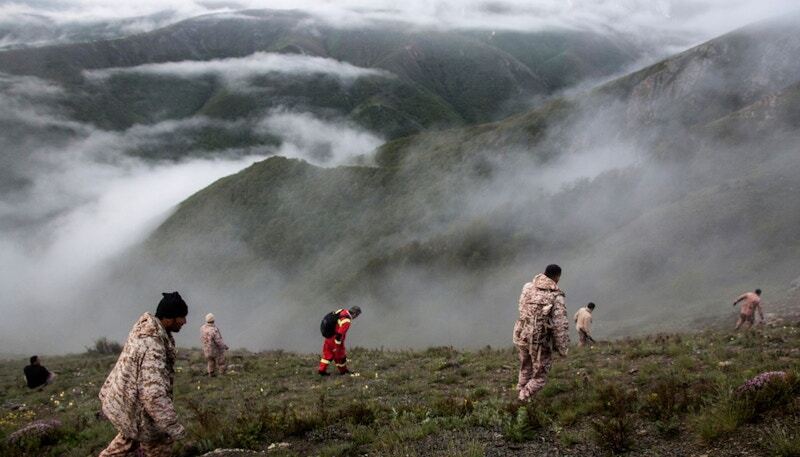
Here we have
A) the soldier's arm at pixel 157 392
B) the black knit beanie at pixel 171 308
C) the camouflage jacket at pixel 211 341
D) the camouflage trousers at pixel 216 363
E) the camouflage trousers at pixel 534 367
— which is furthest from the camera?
the camouflage trousers at pixel 216 363

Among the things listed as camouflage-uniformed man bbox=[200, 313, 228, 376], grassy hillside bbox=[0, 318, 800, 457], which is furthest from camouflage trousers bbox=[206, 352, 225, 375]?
grassy hillside bbox=[0, 318, 800, 457]

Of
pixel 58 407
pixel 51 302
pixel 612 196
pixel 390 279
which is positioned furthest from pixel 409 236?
pixel 51 302

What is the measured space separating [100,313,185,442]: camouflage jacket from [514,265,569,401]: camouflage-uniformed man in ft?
18.4

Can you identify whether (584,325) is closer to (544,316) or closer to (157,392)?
(544,316)

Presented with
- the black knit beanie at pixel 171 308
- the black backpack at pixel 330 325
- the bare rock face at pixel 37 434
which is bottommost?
the bare rock face at pixel 37 434

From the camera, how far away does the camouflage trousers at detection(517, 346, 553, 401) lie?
30.6 feet

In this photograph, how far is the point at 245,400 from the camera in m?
13.9

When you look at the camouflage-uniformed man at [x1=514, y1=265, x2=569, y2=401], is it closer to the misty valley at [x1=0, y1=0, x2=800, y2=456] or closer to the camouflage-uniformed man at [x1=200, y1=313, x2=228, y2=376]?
the misty valley at [x1=0, y1=0, x2=800, y2=456]

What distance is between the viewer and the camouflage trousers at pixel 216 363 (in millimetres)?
18531

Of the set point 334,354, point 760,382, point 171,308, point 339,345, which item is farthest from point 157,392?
point 334,354

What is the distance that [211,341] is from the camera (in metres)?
18.2

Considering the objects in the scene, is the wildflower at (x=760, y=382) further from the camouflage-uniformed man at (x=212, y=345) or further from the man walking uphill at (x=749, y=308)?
the camouflage-uniformed man at (x=212, y=345)

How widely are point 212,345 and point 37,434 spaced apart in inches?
303

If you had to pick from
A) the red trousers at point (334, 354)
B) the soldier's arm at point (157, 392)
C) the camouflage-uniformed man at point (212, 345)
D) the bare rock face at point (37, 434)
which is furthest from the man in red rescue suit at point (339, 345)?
the soldier's arm at point (157, 392)
